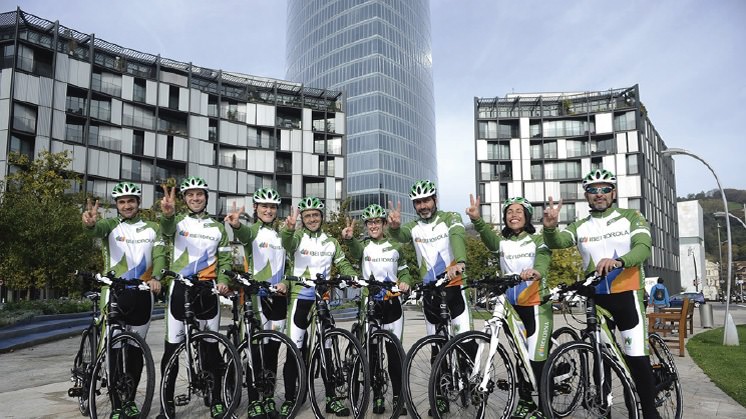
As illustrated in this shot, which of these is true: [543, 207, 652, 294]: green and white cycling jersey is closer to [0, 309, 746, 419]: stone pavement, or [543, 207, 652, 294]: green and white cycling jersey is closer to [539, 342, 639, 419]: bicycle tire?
[539, 342, 639, 419]: bicycle tire

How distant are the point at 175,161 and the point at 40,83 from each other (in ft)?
44.7

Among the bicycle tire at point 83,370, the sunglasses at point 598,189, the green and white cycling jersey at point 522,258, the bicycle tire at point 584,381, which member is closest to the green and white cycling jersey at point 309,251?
the green and white cycling jersey at point 522,258

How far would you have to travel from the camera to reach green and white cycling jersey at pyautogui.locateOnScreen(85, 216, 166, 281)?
6.14m

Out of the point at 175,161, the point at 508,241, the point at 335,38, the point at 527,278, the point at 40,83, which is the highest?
the point at 335,38

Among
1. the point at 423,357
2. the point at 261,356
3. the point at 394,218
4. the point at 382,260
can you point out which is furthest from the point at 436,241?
the point at 261,356

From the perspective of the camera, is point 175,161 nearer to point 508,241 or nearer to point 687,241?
point 508,241

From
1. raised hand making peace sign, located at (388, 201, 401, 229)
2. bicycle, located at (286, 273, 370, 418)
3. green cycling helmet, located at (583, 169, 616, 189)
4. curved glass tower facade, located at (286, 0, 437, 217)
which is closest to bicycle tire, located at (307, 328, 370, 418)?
bicycle, located at (286, 273, 370, 418)

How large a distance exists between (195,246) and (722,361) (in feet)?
35.2

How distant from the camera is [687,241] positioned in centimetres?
11162

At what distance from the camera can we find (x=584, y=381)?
502 cm

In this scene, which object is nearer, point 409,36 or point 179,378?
point 179,378

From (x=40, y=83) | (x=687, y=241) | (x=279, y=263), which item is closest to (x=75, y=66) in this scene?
(x=40, y=83)

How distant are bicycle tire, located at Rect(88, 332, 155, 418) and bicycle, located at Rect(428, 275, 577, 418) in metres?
2.80

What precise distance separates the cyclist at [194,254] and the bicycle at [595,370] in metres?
3.53
